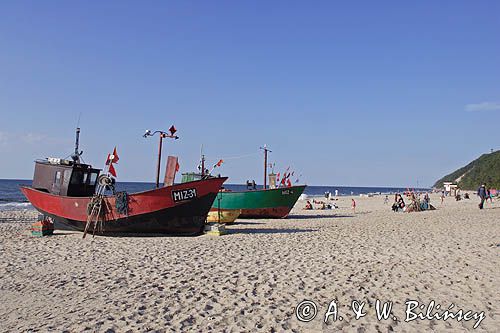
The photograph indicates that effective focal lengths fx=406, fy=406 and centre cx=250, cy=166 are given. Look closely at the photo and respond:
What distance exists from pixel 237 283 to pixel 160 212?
730 cm

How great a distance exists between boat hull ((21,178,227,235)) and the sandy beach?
1.82 meters

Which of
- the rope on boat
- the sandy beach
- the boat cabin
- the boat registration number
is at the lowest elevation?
the sandy beach

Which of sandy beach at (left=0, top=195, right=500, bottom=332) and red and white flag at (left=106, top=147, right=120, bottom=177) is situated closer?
sandy beach at (left=0, top=195, right=500, bottom=332)

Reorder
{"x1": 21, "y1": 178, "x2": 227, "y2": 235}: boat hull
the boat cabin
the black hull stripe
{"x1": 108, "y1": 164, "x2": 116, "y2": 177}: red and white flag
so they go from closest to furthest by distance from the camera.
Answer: {"x1": 21, "y1": 178, "x2": 227, "y2": 235}: boat hull → the black hull stripe → {"x1": 108, "y1": 164, "x2": 116, "y2": 177}: red and white flag → the boat cabin

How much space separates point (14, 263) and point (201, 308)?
18.9ft

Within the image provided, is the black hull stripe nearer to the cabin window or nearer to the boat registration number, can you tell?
the boat registration number

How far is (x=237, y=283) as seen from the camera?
285 inches

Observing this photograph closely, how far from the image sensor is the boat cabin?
53.4 feet

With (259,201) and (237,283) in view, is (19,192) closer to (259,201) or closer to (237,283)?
(259,201)

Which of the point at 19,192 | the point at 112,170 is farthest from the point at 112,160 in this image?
the point at 19,192

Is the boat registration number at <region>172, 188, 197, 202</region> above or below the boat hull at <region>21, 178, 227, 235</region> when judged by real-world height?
above

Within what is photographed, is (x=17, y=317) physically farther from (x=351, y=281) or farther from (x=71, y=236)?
(x=71, y=236)

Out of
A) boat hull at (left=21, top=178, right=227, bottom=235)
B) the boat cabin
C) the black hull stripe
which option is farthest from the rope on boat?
the boat cabin

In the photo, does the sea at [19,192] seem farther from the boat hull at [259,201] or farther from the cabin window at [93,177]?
the boat hull at [259,201]
